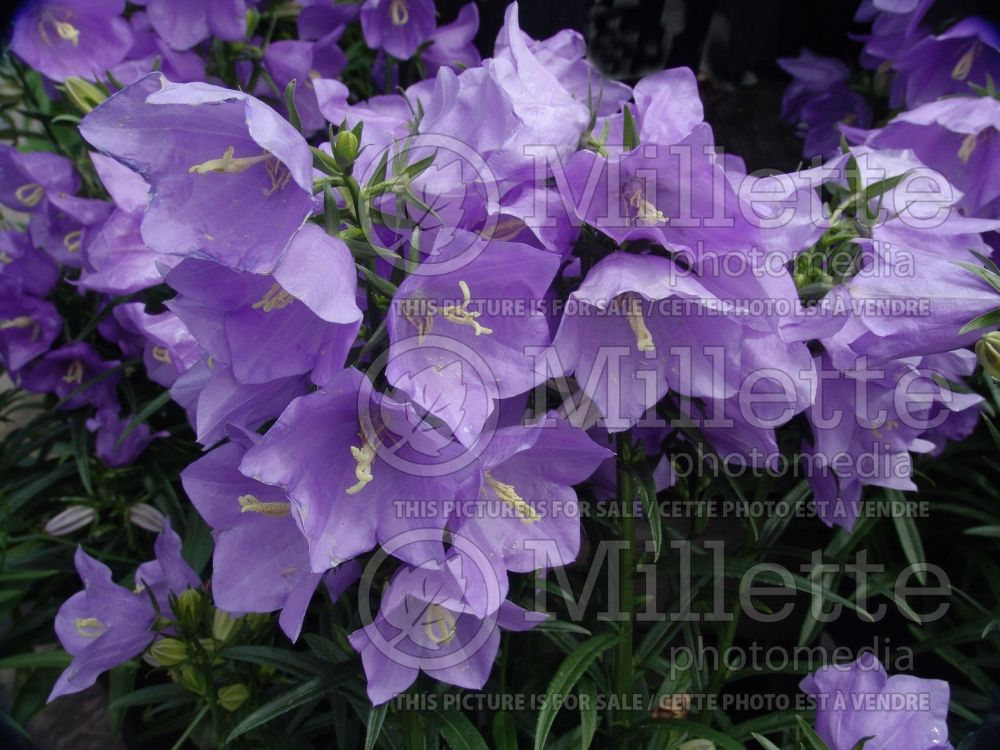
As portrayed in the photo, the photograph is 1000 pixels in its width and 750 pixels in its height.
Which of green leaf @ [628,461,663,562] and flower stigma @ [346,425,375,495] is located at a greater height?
flower stigma @ [346,425,375,495]

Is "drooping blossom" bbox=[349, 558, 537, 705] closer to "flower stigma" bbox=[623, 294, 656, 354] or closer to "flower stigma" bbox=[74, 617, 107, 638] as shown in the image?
"flower stigma" bbox=[623, 294, 656, 354]

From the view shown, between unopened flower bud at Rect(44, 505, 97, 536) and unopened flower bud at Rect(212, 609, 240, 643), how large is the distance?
0.51 m

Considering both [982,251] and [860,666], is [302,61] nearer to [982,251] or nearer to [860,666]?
[982,251]

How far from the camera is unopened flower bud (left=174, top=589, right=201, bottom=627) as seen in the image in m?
1.02

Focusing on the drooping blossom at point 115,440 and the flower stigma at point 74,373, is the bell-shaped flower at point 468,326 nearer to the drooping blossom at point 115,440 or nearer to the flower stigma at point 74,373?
the drooping blossom at point 115,440

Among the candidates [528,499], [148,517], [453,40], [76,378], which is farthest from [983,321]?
[76,378]

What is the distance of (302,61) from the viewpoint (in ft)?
4.95

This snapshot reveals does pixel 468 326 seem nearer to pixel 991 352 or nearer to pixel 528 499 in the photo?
pixel 528 499

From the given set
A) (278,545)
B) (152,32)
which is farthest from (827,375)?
(152,32)

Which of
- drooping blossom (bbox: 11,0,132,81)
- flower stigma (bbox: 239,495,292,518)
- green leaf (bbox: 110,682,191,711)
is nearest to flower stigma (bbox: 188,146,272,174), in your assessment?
flower stigma (bbox: 239,495,292,518)

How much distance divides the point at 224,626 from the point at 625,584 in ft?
1.55

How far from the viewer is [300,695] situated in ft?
3.01

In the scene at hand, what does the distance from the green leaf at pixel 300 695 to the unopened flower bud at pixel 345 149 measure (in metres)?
0.53

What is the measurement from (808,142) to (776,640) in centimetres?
97
